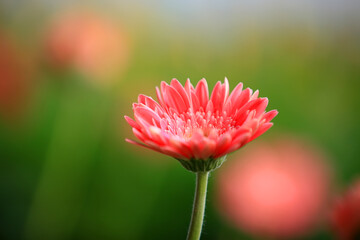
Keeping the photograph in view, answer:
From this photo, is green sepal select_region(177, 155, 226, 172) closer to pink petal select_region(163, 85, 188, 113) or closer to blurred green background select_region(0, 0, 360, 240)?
pink petal select_region(163, 85, 188, 113)

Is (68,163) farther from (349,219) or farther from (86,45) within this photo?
(349,219)

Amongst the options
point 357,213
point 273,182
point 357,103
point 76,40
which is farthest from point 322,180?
point 357,103

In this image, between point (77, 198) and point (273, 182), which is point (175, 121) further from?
point (77, 198)

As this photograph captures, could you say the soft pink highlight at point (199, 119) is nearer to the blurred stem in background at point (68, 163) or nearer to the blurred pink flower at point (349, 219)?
the blurred pink flower at point (349, 219)

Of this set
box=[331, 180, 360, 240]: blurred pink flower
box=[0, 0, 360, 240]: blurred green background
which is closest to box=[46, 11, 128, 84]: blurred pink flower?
box=[0, 0, 360, 240]: blurred green background

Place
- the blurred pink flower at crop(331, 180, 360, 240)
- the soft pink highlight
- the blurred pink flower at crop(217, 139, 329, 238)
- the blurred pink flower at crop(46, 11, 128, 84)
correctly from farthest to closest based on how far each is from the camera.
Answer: the blurred pink flower at crop(46, 11, 128, 84) → the blurred pink flower at crop(217, 139, 329, 238) → the blurred pink flower at crop(331, 180, 360, 240) → the soft pink highlight

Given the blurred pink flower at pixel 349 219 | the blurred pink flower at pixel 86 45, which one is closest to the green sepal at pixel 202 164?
the blurred pink flower at pixel 349 219

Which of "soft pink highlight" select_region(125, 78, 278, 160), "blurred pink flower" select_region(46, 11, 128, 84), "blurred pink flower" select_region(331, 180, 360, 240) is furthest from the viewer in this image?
"blurred pink flower" select_region(46, 11, 128, 84)
